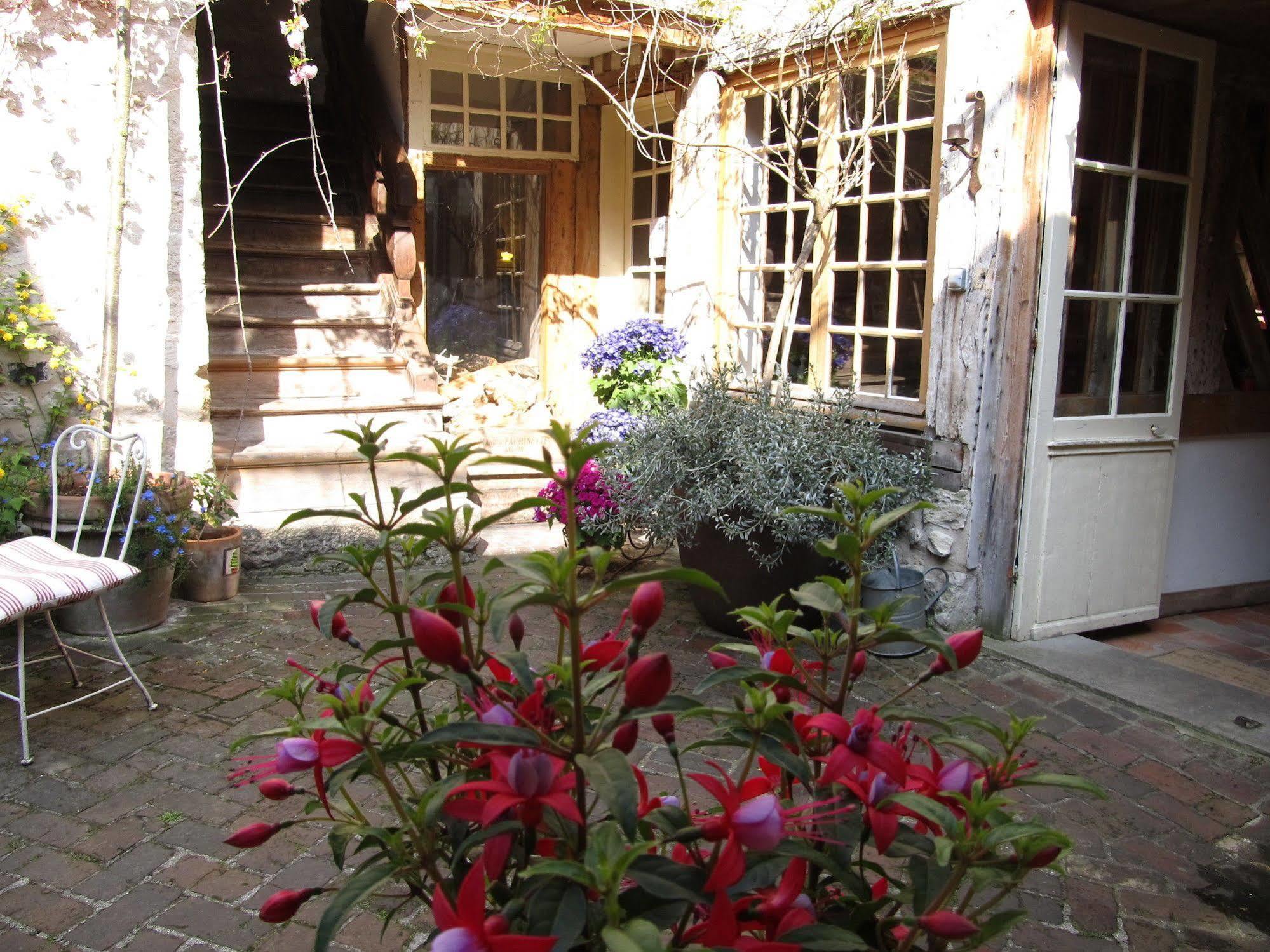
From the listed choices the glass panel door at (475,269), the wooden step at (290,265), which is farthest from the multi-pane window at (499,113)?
the wooden step at (290,265)

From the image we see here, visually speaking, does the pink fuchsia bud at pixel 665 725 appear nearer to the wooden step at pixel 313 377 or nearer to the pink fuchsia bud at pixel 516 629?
the pink fuchsia bud at pixel 516 629

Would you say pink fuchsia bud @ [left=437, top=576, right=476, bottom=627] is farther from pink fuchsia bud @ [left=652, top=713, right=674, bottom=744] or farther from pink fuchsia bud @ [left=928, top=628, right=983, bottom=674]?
pink fuchsia bud @ [left=928, top=628, right=983, bottom=674]

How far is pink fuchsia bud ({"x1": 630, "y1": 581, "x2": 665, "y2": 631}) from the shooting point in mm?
991

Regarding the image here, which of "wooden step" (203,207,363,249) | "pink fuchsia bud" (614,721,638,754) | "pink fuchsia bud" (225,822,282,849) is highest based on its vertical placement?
"wooden step" (203,207,363,249)

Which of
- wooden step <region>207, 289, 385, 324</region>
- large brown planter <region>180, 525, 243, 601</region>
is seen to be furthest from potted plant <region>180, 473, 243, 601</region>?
wooden step <region>207, 289, 385, 324</region>

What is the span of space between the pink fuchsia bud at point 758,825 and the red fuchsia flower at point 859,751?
12 cm

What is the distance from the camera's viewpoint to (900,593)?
14.2ft

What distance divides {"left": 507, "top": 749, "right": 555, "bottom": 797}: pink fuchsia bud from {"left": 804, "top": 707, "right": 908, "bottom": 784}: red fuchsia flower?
0.29 metres

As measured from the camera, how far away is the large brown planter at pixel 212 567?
4.70 metres

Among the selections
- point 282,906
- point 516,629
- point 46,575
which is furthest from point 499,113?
point 282,906

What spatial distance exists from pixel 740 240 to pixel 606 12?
59.8 inches

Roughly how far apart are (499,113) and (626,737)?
677 cm

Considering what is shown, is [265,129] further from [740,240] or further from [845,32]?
[845,32]

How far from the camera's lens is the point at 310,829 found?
2812 millimetres
